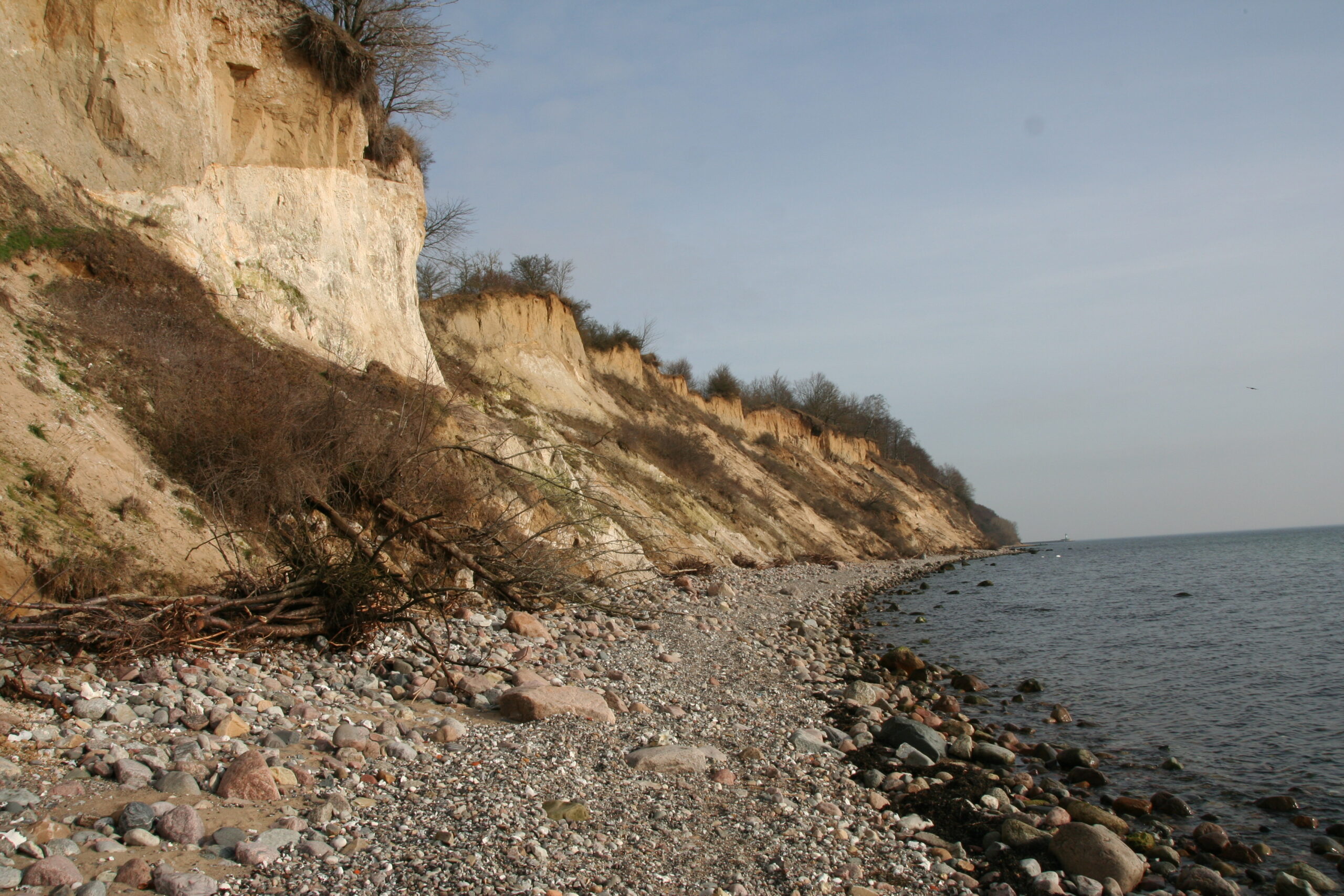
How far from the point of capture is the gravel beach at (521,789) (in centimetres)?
357

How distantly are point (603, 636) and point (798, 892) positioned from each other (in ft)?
18.1

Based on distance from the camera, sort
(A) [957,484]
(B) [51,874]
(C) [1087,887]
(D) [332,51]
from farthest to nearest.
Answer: (A) [957,484]
(D) [332,51]
(C) [1087,887]
(B) [51,874]

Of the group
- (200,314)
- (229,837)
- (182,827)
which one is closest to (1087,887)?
(229,837)

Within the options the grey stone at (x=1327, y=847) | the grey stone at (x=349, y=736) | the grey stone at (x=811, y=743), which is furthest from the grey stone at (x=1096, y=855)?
the grey stone at (x=349, y=736)

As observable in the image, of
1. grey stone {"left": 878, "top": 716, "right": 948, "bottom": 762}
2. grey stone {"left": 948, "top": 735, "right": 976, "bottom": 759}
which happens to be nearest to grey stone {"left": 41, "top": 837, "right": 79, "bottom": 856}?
grey stone {"left": 878, "top": 716, "right": 948, "bottom": 762}

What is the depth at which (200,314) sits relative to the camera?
1040 cm

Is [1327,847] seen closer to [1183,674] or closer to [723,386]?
[1183,674]

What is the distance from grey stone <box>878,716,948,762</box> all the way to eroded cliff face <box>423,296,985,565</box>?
4.73 m

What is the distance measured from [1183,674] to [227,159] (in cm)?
1711

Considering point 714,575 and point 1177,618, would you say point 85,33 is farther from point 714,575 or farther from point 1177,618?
point 1177,618

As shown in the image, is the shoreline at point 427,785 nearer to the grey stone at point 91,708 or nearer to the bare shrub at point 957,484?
the grey stone at point 91,708

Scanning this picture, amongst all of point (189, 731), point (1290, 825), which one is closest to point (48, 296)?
point (189, 731)

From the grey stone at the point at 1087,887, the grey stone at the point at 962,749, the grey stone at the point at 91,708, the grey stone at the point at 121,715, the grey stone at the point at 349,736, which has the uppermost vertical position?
the grey stone at the point at 91,708

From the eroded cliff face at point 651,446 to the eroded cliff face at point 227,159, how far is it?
3.42 meters
